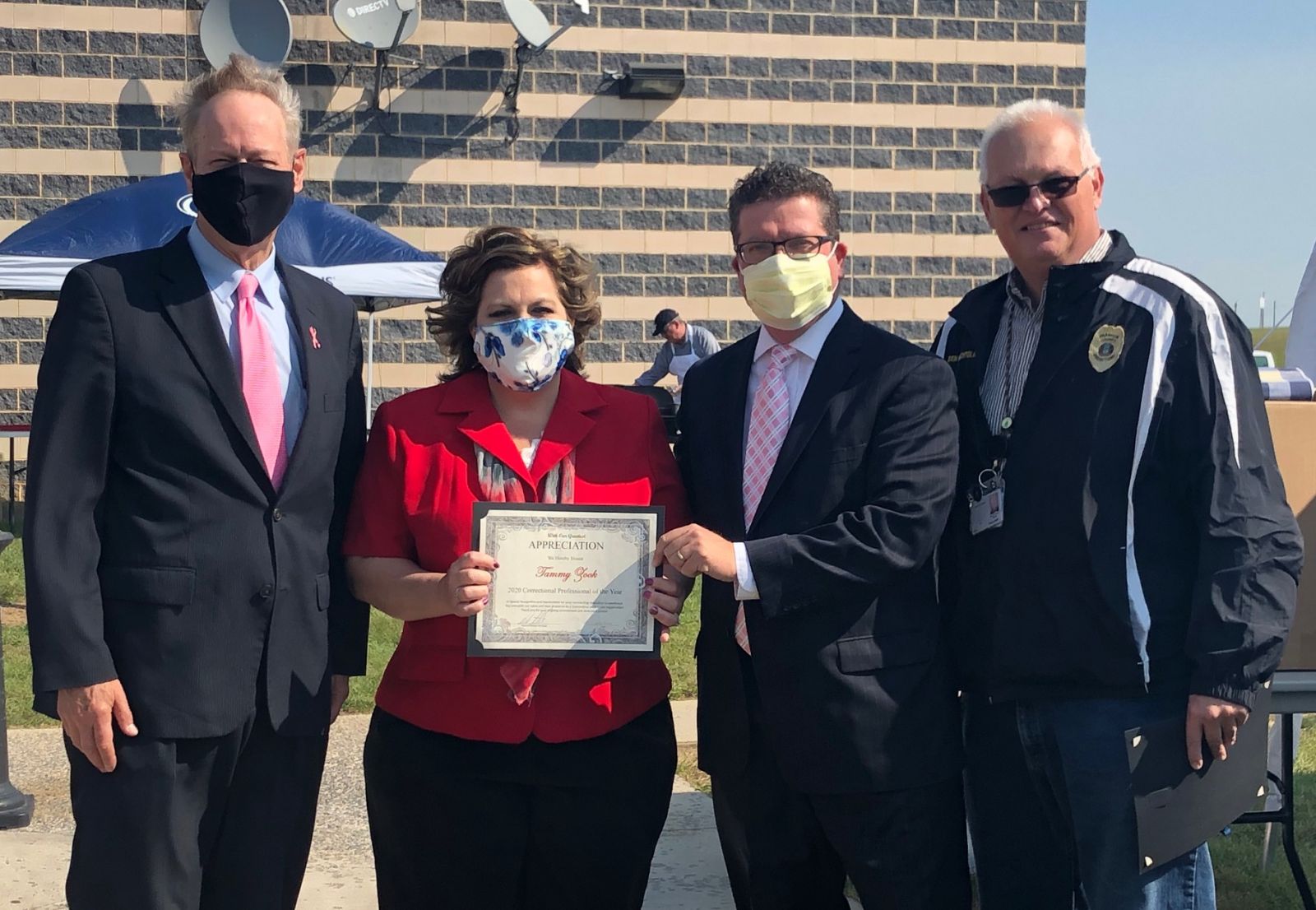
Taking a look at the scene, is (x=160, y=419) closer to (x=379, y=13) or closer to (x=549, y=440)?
(x=549, y=440)

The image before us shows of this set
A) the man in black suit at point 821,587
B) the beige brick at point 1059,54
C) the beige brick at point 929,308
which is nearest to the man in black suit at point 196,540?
the man in black suit at point 821,587

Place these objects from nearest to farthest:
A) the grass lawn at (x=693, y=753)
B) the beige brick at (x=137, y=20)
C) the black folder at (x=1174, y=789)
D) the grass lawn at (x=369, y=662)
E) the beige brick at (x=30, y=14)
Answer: the black folder at (x=1174, y=789) → the grass lawn at (x=693, y=753) → the grass lawn at (x=369, y=662) → the beige brick at (x=30, y=14) → the beige brick at (x=137, y=20)

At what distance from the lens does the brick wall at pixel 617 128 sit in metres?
12.8

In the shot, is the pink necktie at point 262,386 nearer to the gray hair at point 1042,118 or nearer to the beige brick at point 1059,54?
the gray hair at point 1042,118

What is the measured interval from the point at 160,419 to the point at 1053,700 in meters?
2.09

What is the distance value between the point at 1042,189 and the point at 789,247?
62 cm

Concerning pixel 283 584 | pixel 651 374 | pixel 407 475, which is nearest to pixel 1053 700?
pixel 407 475

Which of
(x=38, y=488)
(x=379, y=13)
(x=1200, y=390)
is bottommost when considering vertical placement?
(x=38, y=488)

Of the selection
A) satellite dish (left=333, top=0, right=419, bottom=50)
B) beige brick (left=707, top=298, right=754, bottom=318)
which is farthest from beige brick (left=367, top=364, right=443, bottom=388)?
satellite dish (left=333, top=0, right=419, bottom=50)

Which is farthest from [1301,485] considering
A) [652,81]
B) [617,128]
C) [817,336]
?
[617,128]

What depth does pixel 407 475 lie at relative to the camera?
9.94 ft

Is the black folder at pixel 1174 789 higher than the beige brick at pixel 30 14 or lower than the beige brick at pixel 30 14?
lower

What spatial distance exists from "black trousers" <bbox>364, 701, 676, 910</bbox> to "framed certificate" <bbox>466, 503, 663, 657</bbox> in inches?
10.7

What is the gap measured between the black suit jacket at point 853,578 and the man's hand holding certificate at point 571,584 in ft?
0.71
